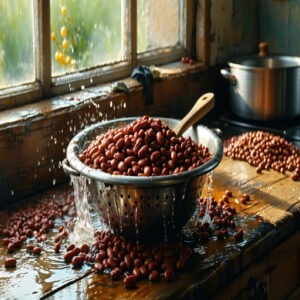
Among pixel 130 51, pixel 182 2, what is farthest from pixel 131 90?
pixel 182 2

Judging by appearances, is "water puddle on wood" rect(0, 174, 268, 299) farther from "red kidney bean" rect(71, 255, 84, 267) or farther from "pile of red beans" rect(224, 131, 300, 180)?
"pile of red beans" rect(224, 131, 300, 180)

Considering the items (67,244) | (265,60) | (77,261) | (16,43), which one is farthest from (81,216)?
(265,60)

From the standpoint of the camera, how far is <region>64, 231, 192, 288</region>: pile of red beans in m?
1.71

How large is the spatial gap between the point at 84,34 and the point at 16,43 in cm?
32

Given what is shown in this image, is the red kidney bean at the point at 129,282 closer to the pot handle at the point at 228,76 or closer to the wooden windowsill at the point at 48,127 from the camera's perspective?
the wooden windowsill at the point at 48,127

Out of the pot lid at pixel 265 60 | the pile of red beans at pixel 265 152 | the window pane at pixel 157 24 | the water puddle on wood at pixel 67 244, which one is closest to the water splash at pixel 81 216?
the water puddle on wood at pixel 67 244

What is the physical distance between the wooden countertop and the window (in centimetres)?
63

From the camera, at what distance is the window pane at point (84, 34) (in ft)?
7.75

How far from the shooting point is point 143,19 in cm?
271

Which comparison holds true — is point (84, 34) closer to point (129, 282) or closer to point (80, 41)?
point (80, 41)

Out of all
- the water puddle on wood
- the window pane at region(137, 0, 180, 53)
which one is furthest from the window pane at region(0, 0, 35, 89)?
the window pane at region(137, 0, 180, 53)

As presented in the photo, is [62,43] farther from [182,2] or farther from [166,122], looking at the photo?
[182,2]

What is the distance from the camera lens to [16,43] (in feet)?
7.33

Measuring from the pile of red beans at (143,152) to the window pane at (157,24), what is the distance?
893 millimetres
